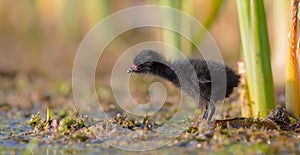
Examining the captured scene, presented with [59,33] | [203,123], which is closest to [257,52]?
[203,123]

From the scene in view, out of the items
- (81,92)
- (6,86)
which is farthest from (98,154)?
(6,86)

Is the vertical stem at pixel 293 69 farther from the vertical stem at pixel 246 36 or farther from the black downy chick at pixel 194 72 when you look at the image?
the black downy chick at pixel 194 72

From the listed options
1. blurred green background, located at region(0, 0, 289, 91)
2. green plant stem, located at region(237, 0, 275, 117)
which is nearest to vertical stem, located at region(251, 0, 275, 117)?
green plant stem, located at region(237, 0, 275, 117)

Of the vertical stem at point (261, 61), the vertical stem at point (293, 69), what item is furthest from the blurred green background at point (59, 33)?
the vertical stem at point (293, 69)

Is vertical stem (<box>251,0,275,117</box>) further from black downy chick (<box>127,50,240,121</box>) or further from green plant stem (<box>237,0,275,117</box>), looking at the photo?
black downy chick (<box>127,50,240,121</box>)

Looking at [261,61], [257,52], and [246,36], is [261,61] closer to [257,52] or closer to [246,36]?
[257,52]

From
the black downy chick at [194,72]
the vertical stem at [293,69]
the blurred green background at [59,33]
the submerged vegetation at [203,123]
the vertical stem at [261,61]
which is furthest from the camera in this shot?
the blurred green background at [59,33]

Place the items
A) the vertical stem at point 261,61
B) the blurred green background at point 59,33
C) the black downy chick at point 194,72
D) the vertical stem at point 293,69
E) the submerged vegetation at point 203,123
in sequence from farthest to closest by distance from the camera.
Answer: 1. the blurred green background at point 59,33
2. the black downy chick at point 194,72
3. the vertical stem at point 261,61
4. the vertical stem at point 293,69
5. the submerged vegetation at point 203,123
